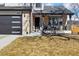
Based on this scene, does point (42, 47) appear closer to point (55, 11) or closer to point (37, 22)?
point (37, 22)

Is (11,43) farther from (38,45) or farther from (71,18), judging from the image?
(71,18)

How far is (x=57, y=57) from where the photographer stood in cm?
797

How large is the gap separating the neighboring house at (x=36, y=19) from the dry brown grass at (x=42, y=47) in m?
0.37

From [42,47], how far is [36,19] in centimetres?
122

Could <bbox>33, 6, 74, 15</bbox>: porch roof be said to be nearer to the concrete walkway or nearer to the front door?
the front door

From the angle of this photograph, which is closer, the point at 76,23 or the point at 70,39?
the point at 76,23

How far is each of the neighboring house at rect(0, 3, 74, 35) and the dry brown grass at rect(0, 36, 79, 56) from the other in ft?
1.22

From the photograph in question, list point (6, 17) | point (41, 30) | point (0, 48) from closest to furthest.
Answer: point (0, 48) → point (41, 30) → point (6, 17)

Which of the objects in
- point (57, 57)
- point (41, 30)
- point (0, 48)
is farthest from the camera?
point (41, 30)

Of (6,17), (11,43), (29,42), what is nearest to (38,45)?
(29,42)

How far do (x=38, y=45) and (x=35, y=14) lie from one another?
1371 mm

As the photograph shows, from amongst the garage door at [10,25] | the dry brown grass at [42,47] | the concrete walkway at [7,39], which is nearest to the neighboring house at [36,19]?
the garage door at [10,25]

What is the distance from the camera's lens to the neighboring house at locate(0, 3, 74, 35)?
980cm

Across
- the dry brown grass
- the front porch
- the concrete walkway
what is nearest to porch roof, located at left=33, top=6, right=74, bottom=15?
the front porch
